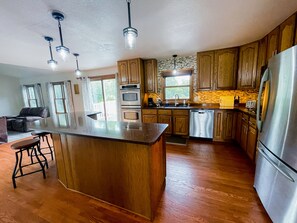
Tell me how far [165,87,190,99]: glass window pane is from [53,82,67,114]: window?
16.4 feet

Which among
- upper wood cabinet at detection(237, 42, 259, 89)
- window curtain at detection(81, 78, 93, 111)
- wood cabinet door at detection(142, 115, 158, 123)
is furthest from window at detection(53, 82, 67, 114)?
upper wood cabinet at detection(237, 42, 259, 89)

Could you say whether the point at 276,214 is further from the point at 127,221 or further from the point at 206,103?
the point at 206,103

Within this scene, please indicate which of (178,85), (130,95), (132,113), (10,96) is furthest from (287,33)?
(10,96)

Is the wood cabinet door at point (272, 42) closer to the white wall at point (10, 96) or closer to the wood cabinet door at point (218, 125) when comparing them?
the wood cabinet door at point (218, 125)

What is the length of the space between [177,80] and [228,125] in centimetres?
194

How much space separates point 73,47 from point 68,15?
4.43 ft

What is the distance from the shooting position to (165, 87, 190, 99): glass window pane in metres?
4.12

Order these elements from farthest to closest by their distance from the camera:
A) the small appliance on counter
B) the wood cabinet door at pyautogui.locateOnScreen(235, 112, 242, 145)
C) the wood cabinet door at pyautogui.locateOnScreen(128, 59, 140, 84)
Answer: the small appliance on counter → the wood cabinet door at pyautogui.locateOnScreen(128, 59, 140, 84) → the wood cabinet door at pyautogui.locateOnScreen(235, 112, 242, 145)

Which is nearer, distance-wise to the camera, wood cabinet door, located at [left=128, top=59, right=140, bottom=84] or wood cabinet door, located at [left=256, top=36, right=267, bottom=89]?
wood cabinet door, located at [left=256, top=36, right=267, bottom=89]

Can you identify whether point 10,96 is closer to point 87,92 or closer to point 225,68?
point 87,92

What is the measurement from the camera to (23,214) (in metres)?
1.60

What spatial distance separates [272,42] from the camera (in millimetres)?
2314

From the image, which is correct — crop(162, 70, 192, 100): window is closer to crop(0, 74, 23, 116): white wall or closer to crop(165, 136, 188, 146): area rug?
crop(165, 136, 188, 146): area rug

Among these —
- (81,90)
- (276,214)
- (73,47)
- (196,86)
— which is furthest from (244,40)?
(81,90)
